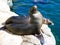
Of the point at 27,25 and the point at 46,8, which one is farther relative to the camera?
the point at 46,8

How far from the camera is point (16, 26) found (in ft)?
22.9

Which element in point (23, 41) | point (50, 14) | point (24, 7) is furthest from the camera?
point (24, 7)

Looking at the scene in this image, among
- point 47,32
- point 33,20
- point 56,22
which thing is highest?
point 33,20

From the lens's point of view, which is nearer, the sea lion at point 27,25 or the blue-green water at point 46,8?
the sea lion at point 27,25

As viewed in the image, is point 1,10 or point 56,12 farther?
point 56,12

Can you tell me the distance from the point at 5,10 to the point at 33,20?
244cm

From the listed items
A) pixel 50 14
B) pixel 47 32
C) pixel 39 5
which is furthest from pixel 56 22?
pixel 47 32

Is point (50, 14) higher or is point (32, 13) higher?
point (32, 13)

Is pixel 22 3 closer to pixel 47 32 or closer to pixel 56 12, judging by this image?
pixel 56 12

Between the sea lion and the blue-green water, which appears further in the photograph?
the blue-green water

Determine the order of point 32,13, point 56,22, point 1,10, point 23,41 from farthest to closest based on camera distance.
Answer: point 56,22 → point 1,10 → point 32,13 → point 23,41

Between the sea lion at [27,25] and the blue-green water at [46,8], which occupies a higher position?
the sea lion at [27,25]

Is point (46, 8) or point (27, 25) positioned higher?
point (27, 25)

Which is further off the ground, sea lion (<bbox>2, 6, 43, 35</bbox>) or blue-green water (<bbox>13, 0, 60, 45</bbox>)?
sea lion (<bbox>2, 6, 43, 35</bbox>)
